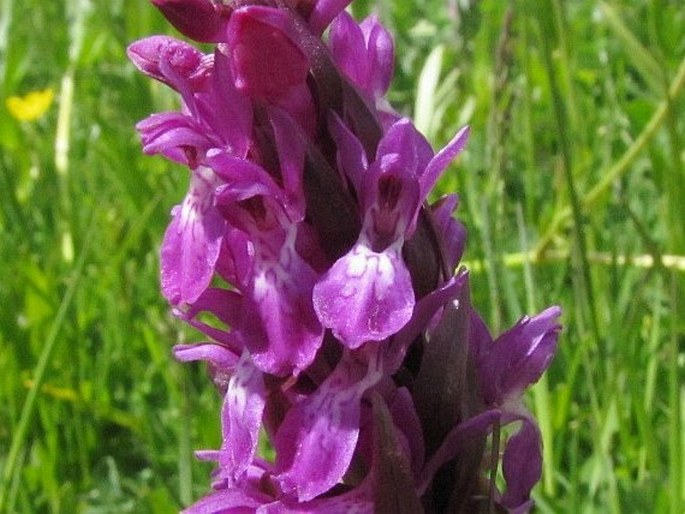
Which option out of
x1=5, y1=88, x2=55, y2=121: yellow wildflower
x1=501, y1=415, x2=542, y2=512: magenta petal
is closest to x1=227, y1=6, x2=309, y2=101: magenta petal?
x1=501, y1=415, x2=542, y2=512: magenta petal

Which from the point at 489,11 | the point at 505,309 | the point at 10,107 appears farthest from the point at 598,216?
the point at 10,107

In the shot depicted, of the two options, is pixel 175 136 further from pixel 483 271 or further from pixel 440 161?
pixel 483 271

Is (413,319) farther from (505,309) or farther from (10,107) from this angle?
(10,107)

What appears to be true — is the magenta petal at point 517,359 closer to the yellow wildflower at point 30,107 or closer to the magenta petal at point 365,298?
the magenta petal at point 365,298

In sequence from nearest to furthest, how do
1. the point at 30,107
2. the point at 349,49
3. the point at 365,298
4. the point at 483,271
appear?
the point at 365,298 < the point at 349,49 < the point at 483,271 < the point at 30,107

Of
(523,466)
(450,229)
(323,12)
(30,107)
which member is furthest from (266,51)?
(30,107)

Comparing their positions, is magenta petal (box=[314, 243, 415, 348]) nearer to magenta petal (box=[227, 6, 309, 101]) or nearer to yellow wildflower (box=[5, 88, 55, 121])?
magenta petal (box=[227, 6, 309, 101])
